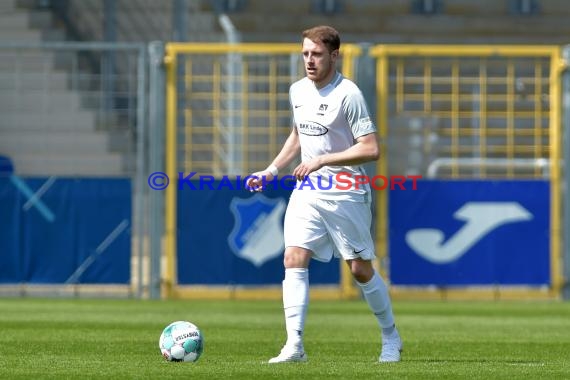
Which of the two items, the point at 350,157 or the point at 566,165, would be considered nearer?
the point at 350,157

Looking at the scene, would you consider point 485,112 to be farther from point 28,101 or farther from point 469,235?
point 28,101

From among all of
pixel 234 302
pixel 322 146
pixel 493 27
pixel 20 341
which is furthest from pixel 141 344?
pixel 493 27

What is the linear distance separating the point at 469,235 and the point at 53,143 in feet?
16.9

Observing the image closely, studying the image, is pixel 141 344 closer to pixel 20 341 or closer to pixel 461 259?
pixel 20 341

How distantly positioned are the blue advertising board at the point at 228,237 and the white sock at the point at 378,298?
7.55m

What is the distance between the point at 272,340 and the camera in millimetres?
10680

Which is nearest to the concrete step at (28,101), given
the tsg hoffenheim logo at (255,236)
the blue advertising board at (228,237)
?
the blue advertising board at (228,237)

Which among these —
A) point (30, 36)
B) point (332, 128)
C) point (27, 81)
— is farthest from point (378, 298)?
point (30, 36)

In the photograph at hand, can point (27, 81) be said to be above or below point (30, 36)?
below

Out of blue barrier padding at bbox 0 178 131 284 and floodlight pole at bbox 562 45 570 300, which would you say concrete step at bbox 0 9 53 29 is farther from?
floodlight pole at bbox 562 45 570 300

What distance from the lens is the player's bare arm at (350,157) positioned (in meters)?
8.29

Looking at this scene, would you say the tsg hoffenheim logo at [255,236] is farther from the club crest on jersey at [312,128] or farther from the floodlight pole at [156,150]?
the club crest on jersey at [312,128]

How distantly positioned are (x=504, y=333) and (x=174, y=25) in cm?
991

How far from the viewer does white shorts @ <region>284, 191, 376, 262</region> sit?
8.60m
